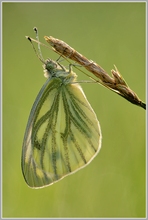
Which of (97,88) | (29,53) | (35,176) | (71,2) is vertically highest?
(71,2)

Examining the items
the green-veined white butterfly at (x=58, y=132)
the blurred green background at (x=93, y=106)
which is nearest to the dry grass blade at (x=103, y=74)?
the green-veined white butterfly at (x=58, y=132)

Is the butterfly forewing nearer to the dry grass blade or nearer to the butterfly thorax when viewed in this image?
the butterfly thorax

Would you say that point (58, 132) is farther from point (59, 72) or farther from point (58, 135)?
point (59, 72)

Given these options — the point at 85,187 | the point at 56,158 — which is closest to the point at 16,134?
the point at 56,158

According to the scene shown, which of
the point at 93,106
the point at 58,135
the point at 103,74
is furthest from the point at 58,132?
the point at 103,74

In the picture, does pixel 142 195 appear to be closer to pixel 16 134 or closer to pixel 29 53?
pixel 16 134

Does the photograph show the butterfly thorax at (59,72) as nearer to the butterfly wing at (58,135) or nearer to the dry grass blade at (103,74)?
the butterfly wing at (58,135)

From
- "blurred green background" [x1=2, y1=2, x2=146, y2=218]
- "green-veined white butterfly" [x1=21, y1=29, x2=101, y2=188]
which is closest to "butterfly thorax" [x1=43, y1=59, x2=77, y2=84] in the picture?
"green-veined white butterfly" [x1=21, y1=29, x2=101, y2=188]
